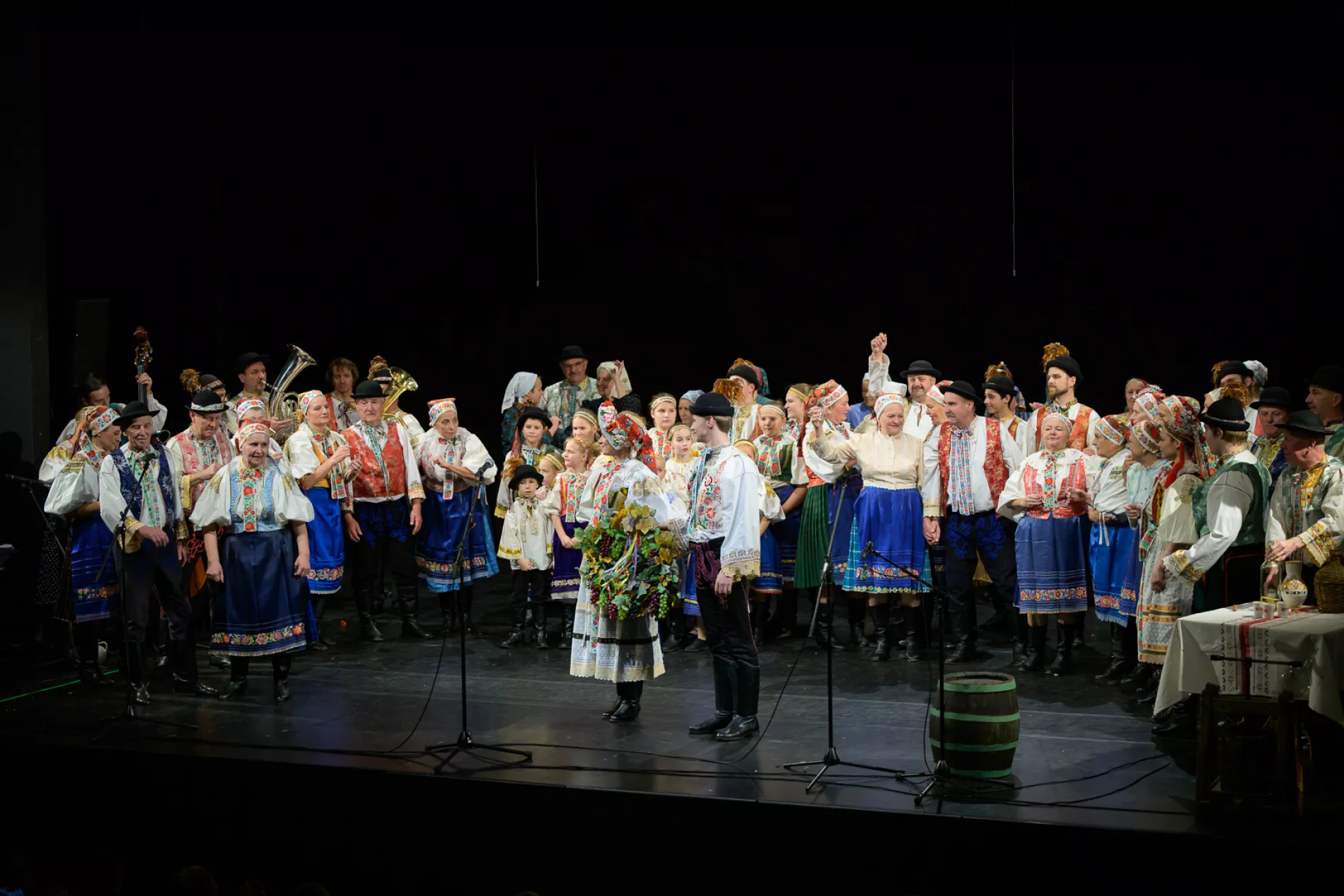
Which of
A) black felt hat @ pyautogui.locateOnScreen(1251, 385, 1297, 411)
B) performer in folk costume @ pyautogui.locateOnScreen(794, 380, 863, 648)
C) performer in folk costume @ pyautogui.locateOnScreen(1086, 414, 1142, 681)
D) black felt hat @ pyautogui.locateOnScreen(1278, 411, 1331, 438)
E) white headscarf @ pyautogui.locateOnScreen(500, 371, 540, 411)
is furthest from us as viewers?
white headscarf @ pyautogui.locateOnScreen(500, 371, 540, 411)

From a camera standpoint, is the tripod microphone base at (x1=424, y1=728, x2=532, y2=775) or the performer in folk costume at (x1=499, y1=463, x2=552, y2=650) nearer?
the tripod microphone base at (x1=424, y1=728, x2=532, y2=775)

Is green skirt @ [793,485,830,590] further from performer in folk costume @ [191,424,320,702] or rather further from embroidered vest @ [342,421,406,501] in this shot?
performer in folk costume @ [191,424,320,702]

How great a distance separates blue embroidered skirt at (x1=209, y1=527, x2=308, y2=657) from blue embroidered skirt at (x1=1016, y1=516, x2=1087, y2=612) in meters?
3.77

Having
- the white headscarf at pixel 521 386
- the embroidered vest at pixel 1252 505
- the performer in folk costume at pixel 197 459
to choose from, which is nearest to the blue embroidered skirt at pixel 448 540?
the white headscarf at pixel 521 386

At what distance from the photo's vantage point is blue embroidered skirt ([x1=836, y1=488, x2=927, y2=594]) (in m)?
6.63

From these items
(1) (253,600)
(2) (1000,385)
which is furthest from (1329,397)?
(1) (253,600)

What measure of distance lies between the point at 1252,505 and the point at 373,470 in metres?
5.03

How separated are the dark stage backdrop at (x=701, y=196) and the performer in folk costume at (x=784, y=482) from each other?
2.20 metres

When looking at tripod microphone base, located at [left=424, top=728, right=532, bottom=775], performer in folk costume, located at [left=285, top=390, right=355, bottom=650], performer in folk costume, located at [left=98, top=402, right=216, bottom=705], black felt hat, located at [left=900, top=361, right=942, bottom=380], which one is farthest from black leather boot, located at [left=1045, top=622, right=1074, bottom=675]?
performer in folk costume, located at [left=98, top=402, right=216, bottom=705]

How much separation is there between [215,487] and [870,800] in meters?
3.62

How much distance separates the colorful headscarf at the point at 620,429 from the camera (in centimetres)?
543

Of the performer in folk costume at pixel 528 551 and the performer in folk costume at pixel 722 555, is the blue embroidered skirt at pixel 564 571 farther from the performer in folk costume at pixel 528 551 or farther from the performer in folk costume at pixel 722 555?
the performer in folk costume at pixel 722 555

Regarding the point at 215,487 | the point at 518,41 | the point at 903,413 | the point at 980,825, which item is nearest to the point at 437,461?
the point at 215,487

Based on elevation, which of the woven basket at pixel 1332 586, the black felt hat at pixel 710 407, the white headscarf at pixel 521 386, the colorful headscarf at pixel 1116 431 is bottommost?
the woven basket at pixel 1332 586
